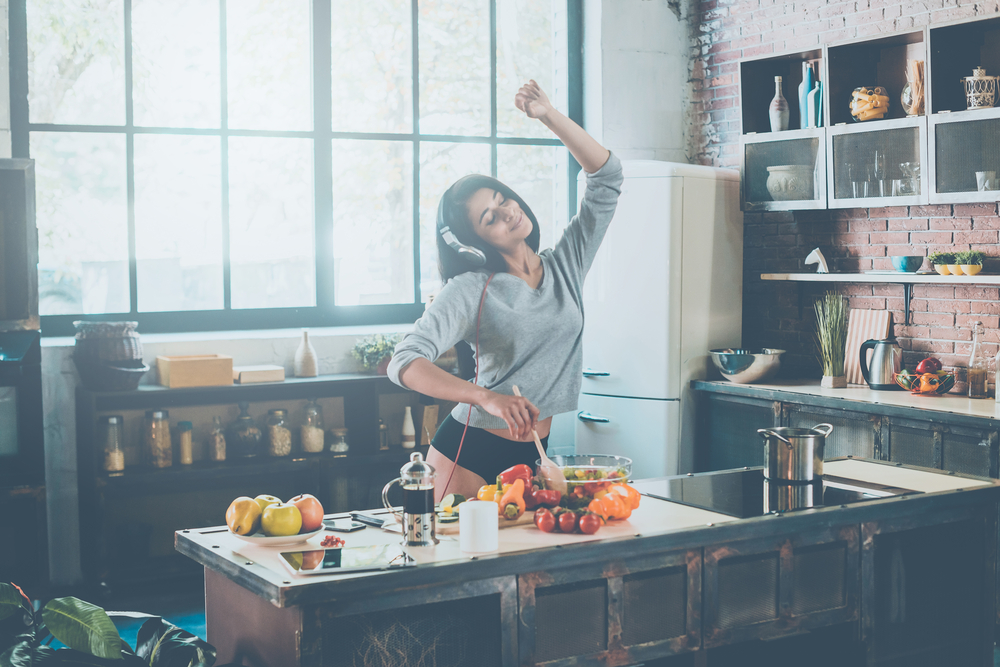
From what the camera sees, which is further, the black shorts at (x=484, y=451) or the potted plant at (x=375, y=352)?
the potted plant at (x=375, y=352)

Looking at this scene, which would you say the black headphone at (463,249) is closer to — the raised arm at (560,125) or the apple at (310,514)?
the raised arm at (560,125)

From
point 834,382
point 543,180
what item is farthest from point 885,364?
point 543,180

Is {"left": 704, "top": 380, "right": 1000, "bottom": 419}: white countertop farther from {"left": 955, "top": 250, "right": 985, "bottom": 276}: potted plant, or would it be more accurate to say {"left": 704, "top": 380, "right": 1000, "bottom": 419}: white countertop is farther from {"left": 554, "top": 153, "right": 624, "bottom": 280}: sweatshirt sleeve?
{"left": 554, "top": 153, "right": 624, "bottom": 280}: sweatshirt sleeve

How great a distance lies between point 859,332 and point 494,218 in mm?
2838

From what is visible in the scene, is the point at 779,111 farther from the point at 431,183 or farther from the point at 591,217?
the point at 591,217

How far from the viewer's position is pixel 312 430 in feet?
16.0

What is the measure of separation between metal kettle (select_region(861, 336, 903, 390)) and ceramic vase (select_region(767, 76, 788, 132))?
1.22 meters

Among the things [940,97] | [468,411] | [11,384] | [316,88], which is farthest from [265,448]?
[940,97]

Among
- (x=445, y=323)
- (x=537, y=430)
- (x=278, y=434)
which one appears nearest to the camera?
(x=445, y=323)

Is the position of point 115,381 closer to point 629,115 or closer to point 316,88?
point 316,88

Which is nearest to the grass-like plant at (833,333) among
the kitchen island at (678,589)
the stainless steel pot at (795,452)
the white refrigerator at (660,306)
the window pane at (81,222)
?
the white refrigerator at (660,306)

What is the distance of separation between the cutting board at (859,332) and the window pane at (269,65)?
3.01 metres

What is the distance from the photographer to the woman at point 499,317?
273 centimetres

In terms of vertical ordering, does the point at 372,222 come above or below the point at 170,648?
above
